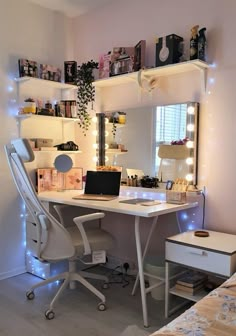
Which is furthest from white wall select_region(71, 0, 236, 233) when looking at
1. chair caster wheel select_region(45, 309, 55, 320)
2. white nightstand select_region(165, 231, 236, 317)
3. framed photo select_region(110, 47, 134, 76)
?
chair caster wheel select_region(45, 309, 55, 320)

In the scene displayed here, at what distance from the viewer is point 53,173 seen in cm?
321

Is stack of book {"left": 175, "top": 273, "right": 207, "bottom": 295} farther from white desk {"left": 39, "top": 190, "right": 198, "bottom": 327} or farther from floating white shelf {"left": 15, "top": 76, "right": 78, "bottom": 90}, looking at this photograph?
floating white shelf {"left": 15, "top": 76, "right": 78, "bottom": 90}

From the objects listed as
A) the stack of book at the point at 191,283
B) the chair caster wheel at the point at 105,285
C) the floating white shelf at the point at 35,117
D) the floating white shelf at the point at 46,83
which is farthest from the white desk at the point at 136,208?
the floating white shelf at the point at 46,83

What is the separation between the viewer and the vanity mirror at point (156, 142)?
2.64 m

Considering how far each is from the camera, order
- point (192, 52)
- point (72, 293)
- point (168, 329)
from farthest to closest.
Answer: point (72, 293) → point (192, 52) → point (168, 329)

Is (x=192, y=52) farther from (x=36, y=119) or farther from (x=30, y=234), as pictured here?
(x=30, y=234)

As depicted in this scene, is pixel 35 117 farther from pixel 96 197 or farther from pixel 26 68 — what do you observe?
pixel 96 197

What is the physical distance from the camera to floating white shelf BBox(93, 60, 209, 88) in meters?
2.48

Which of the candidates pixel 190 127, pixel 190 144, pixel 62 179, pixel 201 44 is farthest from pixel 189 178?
pixel 62 179

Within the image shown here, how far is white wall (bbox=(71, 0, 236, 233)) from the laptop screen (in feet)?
2.33

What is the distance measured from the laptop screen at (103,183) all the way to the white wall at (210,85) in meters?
0.71

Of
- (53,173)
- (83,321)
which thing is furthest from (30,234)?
(83,321)

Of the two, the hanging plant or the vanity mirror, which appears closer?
the vanity mirror

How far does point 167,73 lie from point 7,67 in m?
1.44
